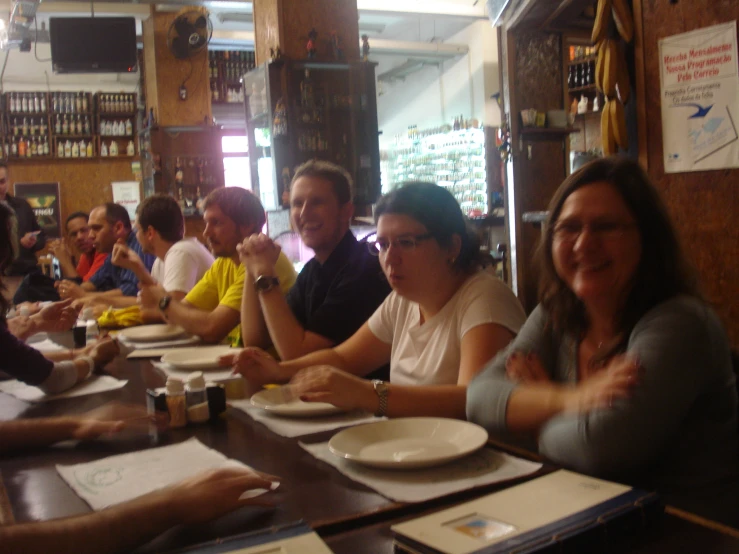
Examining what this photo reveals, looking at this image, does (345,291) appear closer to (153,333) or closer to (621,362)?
(153,333)

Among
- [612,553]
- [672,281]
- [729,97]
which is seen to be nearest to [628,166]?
[672,281]

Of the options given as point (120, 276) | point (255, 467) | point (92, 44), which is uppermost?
point (92, 44)

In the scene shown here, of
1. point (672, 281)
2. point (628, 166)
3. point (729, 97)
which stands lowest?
point (672, 281)

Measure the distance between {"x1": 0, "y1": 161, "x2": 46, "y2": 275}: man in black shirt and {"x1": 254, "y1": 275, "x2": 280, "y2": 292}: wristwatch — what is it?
388 cm

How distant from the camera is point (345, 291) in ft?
8.28

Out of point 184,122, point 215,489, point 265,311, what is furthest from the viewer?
point 184,122

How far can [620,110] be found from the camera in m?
2.77

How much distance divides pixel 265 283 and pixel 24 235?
5166 mm

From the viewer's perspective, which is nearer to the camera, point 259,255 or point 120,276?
point 259,255

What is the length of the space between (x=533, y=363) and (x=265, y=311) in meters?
1.32

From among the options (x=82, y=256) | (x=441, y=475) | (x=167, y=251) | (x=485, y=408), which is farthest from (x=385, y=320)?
(x=82, y=256)

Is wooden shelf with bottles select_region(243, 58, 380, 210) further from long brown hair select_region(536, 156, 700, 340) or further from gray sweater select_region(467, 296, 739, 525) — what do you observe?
gray sweater select_region(467, 296, 739, 525)

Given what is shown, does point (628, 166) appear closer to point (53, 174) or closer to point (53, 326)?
point (53, 326)

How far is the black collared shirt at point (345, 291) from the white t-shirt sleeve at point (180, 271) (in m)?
1.29
